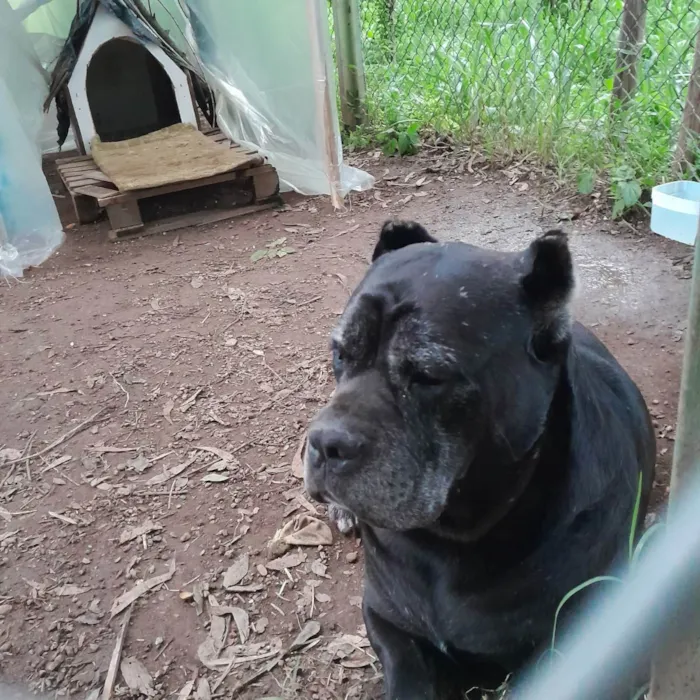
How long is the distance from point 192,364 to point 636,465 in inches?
85.6

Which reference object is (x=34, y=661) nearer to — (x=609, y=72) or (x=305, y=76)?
(x=305, y=76)

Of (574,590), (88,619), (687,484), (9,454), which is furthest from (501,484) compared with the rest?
(9,454)

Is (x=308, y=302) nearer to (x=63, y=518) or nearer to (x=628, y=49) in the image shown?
(x=63, y=518)

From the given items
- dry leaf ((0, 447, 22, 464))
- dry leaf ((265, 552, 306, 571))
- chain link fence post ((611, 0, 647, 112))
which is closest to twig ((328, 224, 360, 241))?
chain link fence post ((611, 0, 647, 112))

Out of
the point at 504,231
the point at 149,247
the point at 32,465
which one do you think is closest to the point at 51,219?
the point at 149,247

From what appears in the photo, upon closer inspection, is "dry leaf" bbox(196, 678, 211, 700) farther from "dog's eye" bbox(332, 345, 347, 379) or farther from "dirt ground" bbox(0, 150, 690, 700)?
"dog's eye" bbox(332, 345, 347, 379)

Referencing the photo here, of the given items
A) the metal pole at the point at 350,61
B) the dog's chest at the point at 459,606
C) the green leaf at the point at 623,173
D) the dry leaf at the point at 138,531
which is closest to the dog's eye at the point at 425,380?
the dog's chest at the point at 459,606

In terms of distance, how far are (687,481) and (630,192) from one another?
346 cm

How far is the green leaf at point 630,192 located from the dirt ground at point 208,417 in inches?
6.9

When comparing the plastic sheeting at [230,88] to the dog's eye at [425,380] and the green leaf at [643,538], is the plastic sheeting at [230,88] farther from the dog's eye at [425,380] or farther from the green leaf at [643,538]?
the green leaf at [643,538]

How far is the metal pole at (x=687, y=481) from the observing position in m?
0.86

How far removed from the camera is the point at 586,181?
433 centimetres

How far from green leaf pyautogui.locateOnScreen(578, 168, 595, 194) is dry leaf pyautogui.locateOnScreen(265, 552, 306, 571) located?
2.98 meters

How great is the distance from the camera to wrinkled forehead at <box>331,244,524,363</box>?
59.1 inches
